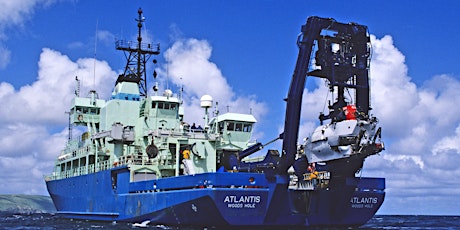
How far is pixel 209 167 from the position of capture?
109 feet

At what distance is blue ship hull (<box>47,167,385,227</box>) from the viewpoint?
27.3 meters

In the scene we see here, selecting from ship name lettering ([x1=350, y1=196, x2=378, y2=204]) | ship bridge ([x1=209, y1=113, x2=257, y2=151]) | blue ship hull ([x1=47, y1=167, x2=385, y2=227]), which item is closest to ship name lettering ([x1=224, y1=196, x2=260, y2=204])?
blue ship hull ([x1=47, y1=167, x2=385, y2=227])

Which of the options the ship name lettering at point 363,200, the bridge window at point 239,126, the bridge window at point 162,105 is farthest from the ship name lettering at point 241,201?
the bridge window at point 162,105

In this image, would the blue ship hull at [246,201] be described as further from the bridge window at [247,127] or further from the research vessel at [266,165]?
the bridge window at [247,127]

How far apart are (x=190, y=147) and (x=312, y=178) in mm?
7318

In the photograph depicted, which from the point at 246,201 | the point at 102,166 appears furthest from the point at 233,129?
the point at 102,166

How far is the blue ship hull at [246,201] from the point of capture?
2734 cm

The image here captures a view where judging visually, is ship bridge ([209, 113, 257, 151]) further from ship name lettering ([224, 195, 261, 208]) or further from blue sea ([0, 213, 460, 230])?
ship name lettering ([224, 195, 261, 208])

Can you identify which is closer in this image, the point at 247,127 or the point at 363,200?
the point at 363,200

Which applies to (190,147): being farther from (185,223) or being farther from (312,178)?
(312,178)

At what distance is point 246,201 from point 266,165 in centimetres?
231

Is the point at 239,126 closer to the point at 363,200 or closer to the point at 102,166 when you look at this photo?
the point at 363,200

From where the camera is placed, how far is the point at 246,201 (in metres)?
27.5

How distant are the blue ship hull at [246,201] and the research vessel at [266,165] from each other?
5cm
